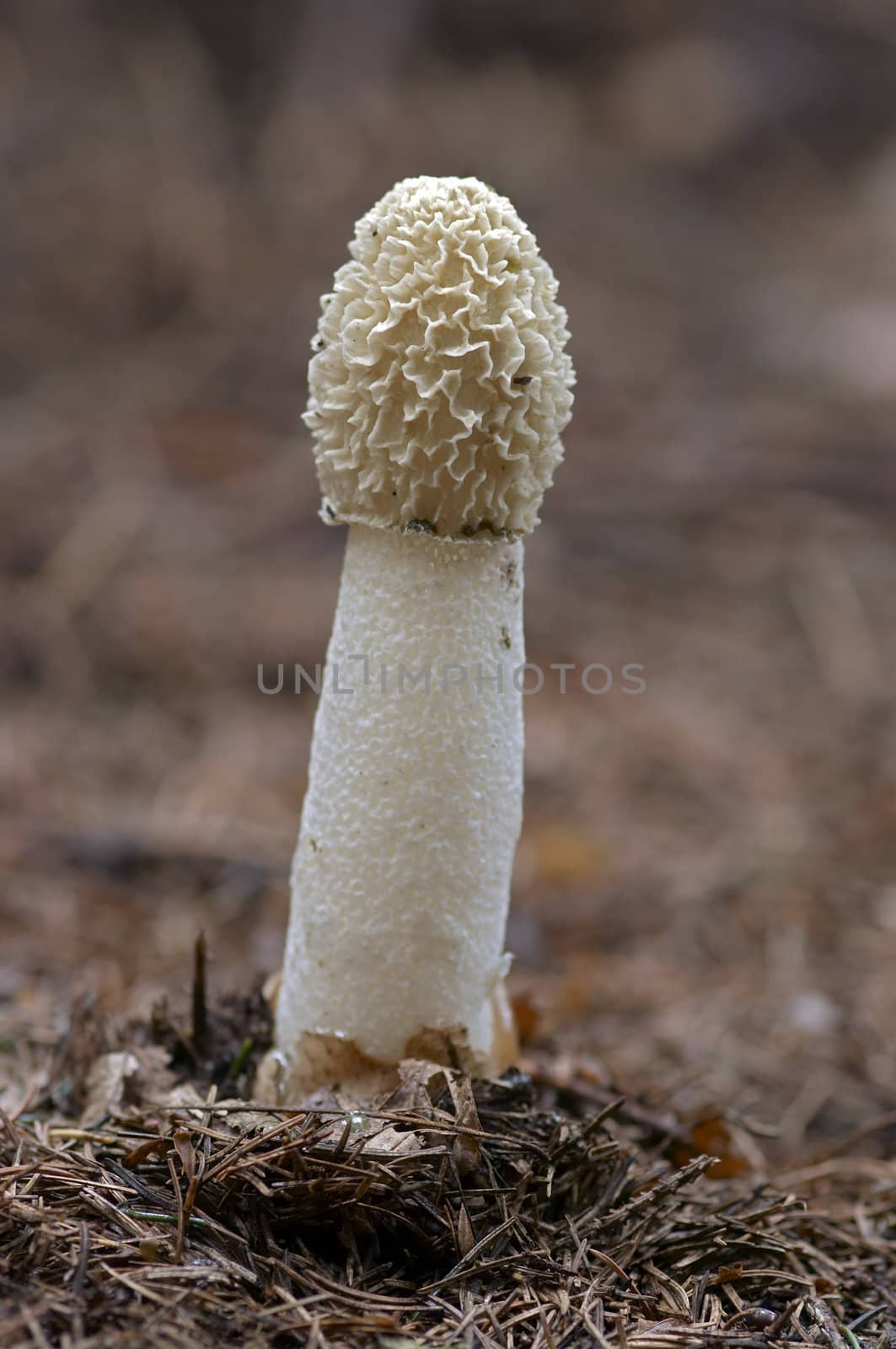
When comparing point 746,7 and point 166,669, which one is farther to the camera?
point 746,7

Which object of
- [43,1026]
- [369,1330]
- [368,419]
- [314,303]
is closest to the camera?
[369,1330]

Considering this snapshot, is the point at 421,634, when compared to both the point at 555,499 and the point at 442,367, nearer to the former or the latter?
the point at 442,367

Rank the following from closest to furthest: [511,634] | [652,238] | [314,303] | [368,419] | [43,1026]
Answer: [368,419], [511,634], [43,1026], [314,303], [652,238]

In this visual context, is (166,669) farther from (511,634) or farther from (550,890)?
(511,634)

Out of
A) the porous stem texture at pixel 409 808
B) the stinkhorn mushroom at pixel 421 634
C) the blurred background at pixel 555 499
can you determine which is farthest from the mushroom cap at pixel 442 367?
the blurred background at pixel 555 499

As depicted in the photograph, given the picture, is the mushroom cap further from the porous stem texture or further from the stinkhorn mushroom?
the porous stem texture

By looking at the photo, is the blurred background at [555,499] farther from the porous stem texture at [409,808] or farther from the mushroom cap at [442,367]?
the mushroom cap at [442,367]

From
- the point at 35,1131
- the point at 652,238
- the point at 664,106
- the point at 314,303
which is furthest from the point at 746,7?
the point at 35,1131

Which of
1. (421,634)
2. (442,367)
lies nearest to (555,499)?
(421,634)
